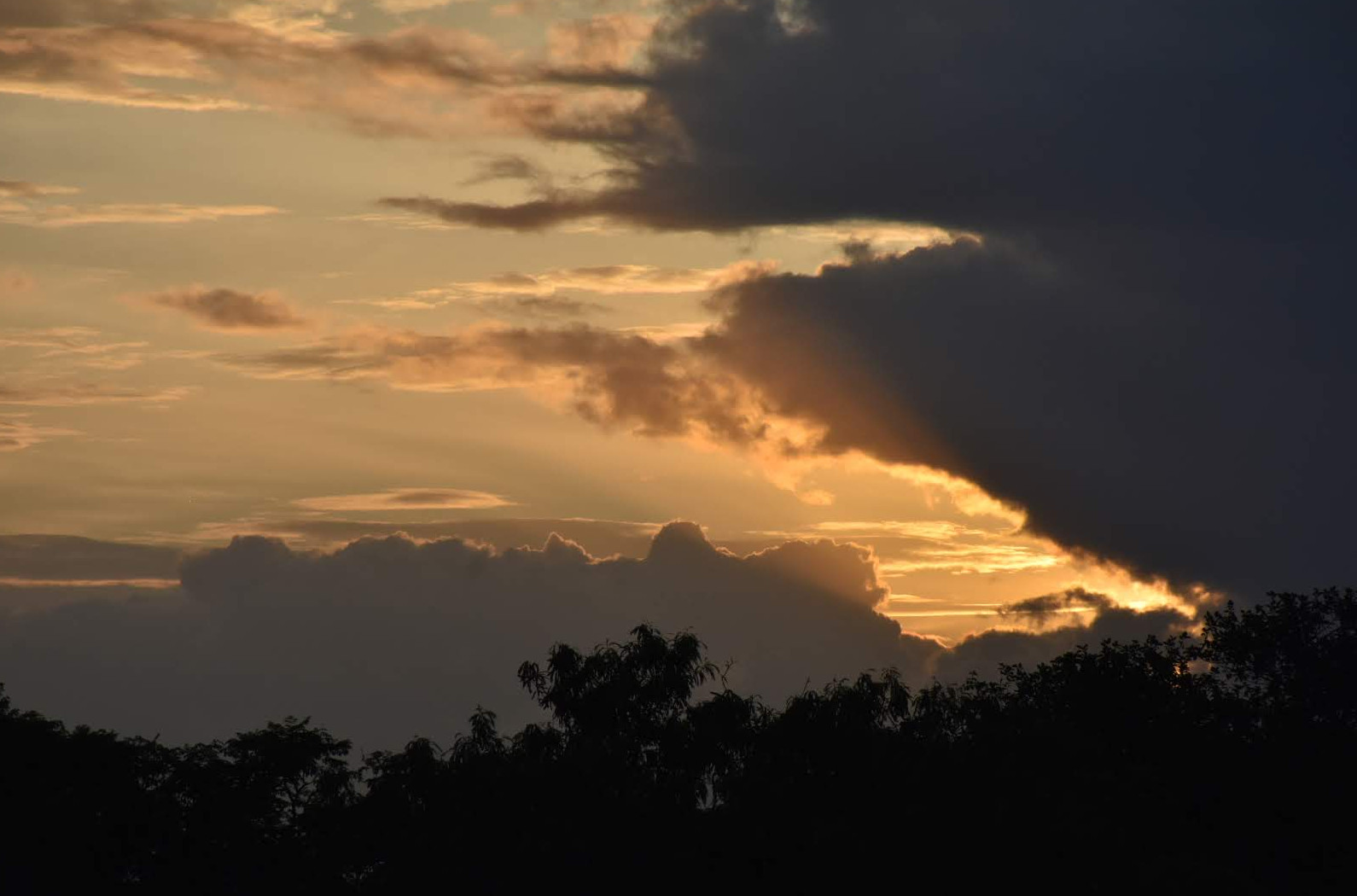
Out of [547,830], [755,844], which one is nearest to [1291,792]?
[755,844]

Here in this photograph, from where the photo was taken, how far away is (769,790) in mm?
47000

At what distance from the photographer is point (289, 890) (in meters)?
56.9

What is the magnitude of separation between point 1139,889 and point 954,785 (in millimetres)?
5675

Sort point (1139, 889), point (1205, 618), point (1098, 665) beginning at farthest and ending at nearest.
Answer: point (1205, 618) < point (1098, 665) < point (1139, 889)

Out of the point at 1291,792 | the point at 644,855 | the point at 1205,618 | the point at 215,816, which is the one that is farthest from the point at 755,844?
the point at 1205,618

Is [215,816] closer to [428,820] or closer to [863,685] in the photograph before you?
[428,820]

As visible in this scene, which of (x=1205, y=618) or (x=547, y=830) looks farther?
(x=1205, y=618)

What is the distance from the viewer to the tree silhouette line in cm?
4544

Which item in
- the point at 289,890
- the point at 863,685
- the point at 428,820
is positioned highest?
the point at 863,685

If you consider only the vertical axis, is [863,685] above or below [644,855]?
above

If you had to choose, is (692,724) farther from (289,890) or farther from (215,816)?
(215,816)

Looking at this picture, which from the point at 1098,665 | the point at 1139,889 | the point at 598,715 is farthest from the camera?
the point at 1098,665

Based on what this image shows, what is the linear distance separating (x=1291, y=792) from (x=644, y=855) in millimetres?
24574

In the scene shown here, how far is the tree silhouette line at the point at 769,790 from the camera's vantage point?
149ft
